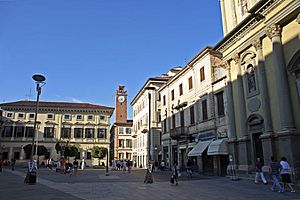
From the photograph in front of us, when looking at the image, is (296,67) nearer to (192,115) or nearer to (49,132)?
(192,115)

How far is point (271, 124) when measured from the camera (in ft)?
55.9

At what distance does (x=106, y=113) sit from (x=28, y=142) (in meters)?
17.3

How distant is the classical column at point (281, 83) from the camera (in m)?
15.4

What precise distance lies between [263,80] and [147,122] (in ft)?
105

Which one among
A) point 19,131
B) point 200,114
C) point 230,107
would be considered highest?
point 19,131

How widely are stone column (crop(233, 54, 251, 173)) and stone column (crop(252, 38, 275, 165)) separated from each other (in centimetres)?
222

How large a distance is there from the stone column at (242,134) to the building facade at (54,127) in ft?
141

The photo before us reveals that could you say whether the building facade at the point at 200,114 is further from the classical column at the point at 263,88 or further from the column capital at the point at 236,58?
the classical column at the point at 263,88

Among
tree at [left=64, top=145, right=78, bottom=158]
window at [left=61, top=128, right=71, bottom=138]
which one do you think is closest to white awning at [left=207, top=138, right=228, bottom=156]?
tree at [left=64, top=145, right=78, bottom=158]

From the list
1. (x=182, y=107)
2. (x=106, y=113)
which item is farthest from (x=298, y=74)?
(x=106, y=113)

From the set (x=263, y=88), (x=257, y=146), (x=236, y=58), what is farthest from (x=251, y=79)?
(x=257, y=146)

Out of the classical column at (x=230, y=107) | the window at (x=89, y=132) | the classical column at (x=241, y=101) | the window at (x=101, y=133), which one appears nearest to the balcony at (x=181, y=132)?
the classical column at (x=230, y=107)

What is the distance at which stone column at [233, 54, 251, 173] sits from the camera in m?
19.5

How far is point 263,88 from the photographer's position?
17688 mm
